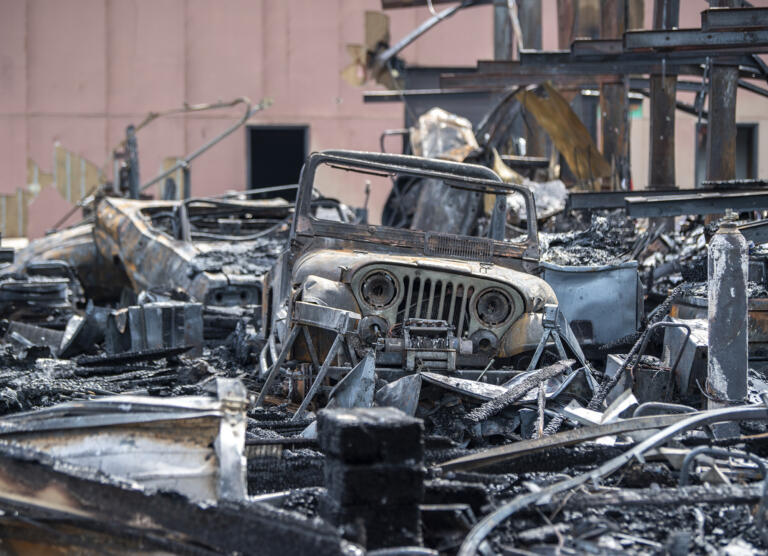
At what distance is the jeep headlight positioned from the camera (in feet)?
18.7

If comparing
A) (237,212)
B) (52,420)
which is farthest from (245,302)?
(52,420)

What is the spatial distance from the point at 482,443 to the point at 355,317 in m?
1.01

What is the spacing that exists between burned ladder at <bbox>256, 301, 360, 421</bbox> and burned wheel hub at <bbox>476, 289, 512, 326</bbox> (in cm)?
80

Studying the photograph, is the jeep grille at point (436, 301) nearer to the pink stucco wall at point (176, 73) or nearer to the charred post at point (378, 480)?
the charred post at point (378, 480)

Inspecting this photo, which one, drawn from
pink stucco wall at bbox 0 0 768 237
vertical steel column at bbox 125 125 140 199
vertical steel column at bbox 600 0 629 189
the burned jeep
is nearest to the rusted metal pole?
the burned jeep

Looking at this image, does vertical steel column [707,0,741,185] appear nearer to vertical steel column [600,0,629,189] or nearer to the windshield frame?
vertical steel column [600,0,629,189]

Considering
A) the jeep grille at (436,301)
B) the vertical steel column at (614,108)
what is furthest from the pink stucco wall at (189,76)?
the jeep grille at (436,301)

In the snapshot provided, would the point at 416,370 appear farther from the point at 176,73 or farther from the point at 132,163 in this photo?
the point at 176,73

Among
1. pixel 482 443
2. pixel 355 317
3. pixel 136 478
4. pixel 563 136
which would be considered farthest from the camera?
pixel 563 136

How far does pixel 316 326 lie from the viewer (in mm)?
5664

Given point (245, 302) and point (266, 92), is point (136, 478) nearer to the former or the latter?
point (245, 302)

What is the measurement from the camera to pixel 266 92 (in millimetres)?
19750

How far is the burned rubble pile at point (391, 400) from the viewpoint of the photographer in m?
3.34

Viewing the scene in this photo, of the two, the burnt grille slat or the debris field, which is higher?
the burnt grille slat
